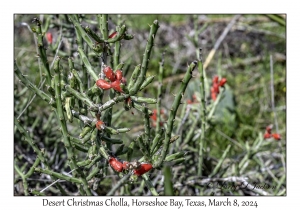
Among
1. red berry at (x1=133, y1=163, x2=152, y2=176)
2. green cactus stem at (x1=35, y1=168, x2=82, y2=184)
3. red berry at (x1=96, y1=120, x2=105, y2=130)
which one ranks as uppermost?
red berry at (x1=96, y1=120, x2=105, y2=130)

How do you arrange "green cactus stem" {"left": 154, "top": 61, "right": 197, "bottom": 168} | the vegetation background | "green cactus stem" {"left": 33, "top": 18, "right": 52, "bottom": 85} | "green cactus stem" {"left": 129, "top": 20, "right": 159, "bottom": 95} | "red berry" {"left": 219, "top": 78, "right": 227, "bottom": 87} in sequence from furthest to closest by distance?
"red berry" {"left": 219, "top": 78, "right": 227, "bottom": 87} → the vegetation background → "green cactus stem" {"left": 33, "top": 18, "right": 52, "bottom": 85} → "green cactus stem" {"left": 129, "top": 20, "right": 159, "bottom": 95} → "green cactus stem" {"left": 154, "top": 61, "right": 197, "bottom": 168}

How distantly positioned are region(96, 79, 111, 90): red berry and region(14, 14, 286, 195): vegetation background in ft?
0.93

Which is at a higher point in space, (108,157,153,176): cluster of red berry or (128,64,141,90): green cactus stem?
(128,64,141,90): green cactus stem

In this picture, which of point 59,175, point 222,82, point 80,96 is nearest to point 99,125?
point 80,96

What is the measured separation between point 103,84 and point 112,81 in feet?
0.09

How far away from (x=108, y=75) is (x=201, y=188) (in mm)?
873

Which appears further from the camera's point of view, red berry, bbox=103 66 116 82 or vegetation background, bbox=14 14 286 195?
vegetation background, bbox=14 14 286 195

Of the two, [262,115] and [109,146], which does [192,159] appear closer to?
[109,146]

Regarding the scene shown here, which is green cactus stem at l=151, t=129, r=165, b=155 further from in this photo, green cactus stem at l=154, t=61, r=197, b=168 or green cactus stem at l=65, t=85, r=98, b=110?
green cactus stem at l=65, t=85, r=98, b=110

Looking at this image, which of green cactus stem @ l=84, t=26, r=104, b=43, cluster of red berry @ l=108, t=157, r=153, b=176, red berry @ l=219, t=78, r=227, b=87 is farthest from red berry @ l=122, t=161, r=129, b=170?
red berry @ l=219, t=78, r=227, b=87

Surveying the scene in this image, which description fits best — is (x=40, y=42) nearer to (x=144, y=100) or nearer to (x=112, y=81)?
(x=112, y=81)

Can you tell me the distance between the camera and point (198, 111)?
2164 millimetres

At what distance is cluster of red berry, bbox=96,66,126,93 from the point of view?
1160 mm
